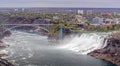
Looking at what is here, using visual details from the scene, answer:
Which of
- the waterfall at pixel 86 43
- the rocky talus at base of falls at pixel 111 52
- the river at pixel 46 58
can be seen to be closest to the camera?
the river at pixel 46 58

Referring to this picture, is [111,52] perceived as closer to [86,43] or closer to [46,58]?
[46,58]

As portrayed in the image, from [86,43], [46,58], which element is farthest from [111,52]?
[86,43]

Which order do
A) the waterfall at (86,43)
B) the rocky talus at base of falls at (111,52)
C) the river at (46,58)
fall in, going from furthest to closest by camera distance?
the waterfall at (86,43), the rocky talus at base of falls at (111,52), the river at (46,58)

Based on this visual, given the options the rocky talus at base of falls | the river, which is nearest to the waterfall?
the rocky talus at base of falls

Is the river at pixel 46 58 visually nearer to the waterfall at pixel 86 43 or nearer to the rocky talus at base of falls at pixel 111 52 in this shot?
Result: the rocky talus at base of falls at pixel 111 52

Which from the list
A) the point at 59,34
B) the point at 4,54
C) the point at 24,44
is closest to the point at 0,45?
the point at 24,44

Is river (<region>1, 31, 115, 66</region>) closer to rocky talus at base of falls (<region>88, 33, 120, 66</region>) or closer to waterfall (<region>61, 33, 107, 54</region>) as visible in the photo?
rocky talus at base of falls (<region>88, 33, 120, 66</region>)

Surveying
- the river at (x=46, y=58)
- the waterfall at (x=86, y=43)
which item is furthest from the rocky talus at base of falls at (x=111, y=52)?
the waterfall at (x=86, y=43)
